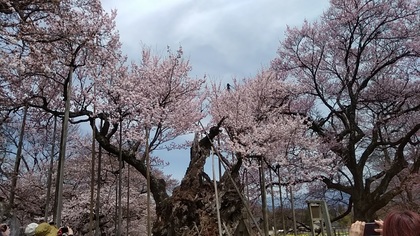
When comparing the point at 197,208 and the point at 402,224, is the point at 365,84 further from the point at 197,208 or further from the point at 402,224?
the point at 402,224


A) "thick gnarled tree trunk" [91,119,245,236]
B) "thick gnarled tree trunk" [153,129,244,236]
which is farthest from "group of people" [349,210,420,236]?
"thick gnarled tree trunk" [153,129,244,236]

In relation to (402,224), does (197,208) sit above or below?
above

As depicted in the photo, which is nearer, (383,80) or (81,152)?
(383,80)

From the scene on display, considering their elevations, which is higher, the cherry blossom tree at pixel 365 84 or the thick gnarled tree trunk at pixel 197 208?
the cherry blossom tree at pixel 365 84

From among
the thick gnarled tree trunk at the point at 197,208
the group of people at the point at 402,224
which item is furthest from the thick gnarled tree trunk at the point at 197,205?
the group of people at the point at 402,224

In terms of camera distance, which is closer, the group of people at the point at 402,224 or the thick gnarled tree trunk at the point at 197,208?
the group of people at the point at 402,224

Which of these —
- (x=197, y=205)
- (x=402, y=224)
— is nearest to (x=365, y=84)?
(x=197, y=205)

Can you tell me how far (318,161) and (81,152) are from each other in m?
10.8

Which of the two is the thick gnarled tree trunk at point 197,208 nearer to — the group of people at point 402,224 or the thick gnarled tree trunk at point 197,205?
the thick gnarled tree trunk at point 197,205

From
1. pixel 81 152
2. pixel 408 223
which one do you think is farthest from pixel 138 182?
pixel 408 223

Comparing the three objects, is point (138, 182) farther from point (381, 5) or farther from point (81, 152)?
point (381, 5)

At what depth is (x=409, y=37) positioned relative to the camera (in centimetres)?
Answer: 1277

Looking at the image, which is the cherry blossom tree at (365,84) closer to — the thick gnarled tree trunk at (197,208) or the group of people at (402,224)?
the thick gnarled tree trunk at (197,208)

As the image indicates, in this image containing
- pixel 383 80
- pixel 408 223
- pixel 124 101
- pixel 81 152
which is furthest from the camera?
pixel 81 152
